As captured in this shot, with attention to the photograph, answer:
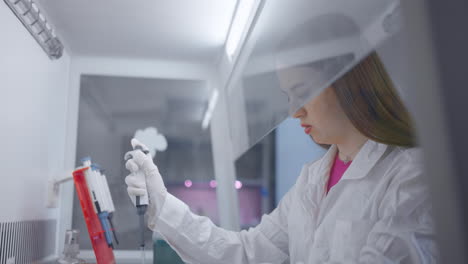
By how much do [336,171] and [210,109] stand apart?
43.4 inches

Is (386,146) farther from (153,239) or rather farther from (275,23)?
(153,239)

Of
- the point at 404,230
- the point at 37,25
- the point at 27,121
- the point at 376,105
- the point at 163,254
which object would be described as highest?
the point at 37,25

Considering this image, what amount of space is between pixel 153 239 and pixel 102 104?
34.1 inches

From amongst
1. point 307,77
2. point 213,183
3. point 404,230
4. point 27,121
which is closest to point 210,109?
point 213,183

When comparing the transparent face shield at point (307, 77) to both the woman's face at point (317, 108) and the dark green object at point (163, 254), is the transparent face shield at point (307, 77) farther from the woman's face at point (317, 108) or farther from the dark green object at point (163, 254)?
the dark green object at point (163, 254)

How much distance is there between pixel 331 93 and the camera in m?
1.09

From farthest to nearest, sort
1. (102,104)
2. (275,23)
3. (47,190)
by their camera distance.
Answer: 1. (102,104)
2. (47,190)
3. (275,23)

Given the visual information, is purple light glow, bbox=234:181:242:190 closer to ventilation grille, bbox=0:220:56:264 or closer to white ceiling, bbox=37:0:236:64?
white ceiling, bbox=37:0:236:64

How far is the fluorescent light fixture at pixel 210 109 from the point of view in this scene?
2.17 metres

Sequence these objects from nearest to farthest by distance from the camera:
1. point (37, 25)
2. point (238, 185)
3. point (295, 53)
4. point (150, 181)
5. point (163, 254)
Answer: point (295, 53), point (150, 181), point (37, 25), point (163, 254), point (238, 185)

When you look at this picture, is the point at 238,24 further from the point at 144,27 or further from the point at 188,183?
the point at 188,183

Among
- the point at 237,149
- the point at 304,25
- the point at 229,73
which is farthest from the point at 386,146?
the point at 229,73

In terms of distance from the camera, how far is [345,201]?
1043mm

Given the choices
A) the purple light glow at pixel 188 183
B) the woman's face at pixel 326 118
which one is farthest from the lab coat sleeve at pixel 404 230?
the purple light glow at pixel 188 183
